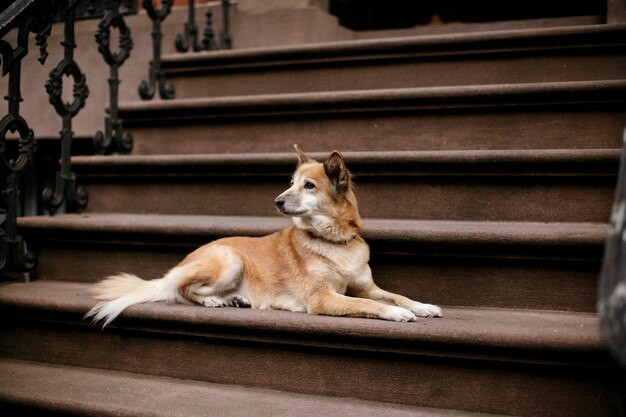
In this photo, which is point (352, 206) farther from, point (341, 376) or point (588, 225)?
point (588, 225)

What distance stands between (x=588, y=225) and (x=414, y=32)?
2.50 metres

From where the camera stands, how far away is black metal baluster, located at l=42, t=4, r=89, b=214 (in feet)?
9.91

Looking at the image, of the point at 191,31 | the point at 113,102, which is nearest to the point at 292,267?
the point at 113,102

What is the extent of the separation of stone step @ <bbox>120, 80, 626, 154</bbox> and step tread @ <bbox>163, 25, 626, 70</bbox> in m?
0.48

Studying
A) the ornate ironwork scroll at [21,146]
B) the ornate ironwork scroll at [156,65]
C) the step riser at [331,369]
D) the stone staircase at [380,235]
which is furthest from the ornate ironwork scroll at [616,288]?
the ornate ironwork scroll at [156,65]

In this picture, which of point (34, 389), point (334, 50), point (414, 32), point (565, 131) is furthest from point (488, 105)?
point (34, 389)

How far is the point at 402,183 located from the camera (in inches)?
106

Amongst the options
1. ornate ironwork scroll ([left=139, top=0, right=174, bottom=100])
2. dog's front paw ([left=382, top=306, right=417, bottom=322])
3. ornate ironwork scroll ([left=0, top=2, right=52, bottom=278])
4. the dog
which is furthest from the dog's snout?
ornate ironwork scroll ([left=139, top=0, right=174, bottom=100])

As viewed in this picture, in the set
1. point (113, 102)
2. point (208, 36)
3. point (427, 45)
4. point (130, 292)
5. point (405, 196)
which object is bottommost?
point (130, 292)

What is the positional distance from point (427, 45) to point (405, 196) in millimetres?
1065

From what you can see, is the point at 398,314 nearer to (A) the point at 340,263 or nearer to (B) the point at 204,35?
(A) the point at 340,263

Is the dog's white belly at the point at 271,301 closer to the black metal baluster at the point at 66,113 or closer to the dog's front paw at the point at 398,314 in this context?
the dog's front paw at the point at 398,314

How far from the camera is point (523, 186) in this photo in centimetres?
Result: 250

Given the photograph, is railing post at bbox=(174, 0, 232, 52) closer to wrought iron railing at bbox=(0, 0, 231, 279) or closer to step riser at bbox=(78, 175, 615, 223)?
wrought iron railing at bbox=(0, 0, 231, 279)
